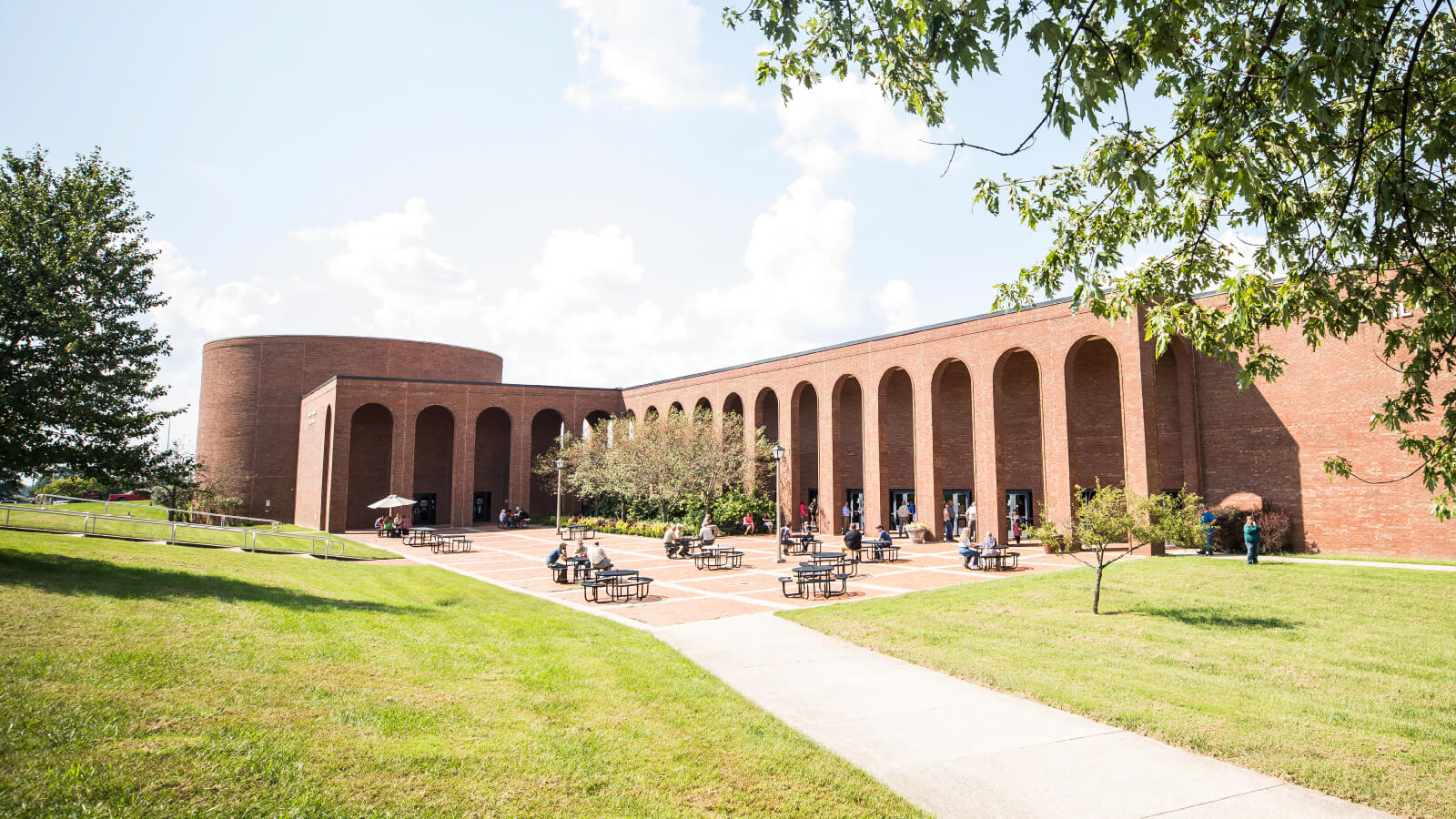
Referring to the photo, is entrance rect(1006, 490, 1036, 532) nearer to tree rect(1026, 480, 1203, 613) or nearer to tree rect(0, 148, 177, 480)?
tree rect(1026, 480, 1203, 613)

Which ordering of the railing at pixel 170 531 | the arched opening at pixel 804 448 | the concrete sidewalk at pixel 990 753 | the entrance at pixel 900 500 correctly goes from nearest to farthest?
the concrete sidewalk at pixel 990 753, the railing at pixel 170 531, the entrance at pixel 900 500, the arched opening at pixel 804 448

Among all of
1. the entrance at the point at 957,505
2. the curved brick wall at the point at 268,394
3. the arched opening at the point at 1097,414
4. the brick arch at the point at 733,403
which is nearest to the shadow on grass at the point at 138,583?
the entrance at the point at 957,505

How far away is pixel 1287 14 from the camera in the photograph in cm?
579

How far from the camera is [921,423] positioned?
29.2m

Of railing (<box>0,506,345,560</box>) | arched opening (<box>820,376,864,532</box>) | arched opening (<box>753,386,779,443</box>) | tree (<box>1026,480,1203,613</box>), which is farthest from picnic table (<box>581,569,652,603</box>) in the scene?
arched opening (<box>753,386,779,443</box>)

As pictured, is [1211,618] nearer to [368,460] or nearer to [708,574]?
[708,574]

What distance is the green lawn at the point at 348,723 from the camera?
14.9 ft

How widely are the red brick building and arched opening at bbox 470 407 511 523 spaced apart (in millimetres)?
124

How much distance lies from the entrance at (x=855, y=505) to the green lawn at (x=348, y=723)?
2460 centimetres

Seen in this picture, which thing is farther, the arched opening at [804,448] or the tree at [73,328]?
the arched opening at [804,448]

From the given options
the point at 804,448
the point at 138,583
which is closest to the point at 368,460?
the point at 804,448

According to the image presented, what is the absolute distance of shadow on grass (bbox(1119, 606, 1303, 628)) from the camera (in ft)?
39.9

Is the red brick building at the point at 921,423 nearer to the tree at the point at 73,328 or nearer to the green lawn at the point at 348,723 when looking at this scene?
the green lawn at the point at 348,723

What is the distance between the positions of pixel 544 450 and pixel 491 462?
358cm
